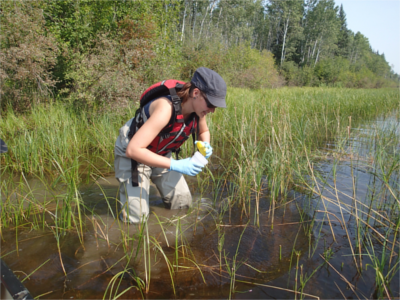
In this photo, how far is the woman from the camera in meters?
2.19

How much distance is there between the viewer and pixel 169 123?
7.77 feet

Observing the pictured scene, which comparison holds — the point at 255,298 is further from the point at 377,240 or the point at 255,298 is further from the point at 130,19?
the point at 130,19

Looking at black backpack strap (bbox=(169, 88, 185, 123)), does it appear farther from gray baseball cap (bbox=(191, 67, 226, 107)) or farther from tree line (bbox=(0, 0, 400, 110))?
tree line (bbox=(0, 0, 400, 110))

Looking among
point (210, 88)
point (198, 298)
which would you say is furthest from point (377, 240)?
point (210, 88)

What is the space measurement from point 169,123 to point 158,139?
27 cm

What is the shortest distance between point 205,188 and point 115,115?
9.77 feet

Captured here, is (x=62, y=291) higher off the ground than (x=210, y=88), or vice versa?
(x=210, y=88)

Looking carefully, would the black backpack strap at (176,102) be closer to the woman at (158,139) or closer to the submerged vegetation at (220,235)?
the woman at (158,139)

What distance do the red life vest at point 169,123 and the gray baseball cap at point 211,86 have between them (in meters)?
0.22

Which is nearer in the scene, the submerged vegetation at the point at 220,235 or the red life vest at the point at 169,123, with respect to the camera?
the submerged vegetation at the point at 220,235

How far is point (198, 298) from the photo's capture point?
1.89 metres

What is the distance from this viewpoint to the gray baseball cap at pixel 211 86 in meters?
2.15

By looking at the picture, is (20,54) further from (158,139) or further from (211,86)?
(211,86)

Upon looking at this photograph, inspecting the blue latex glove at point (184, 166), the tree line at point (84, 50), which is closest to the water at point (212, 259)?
the blue latex glove at point (184, 166)
